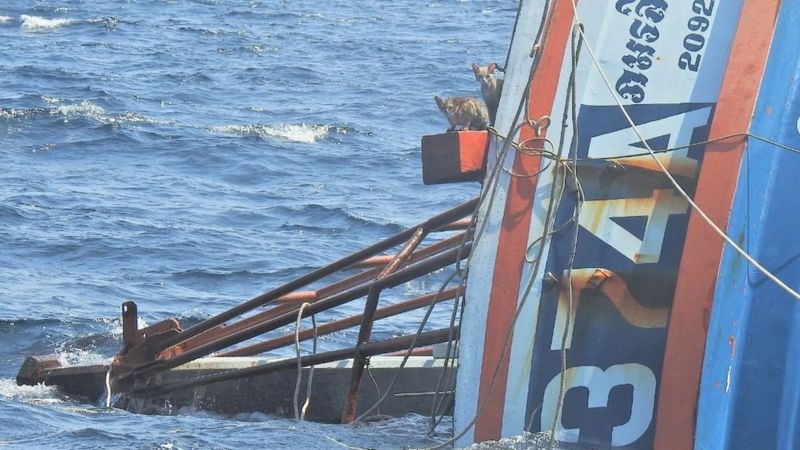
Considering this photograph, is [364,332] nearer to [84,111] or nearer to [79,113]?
[79,113]

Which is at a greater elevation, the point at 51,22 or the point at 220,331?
the point at 220,331

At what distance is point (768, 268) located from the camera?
6.62 metres

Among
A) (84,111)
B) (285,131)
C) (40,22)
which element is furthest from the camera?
(40,22)

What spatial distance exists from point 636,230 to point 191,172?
16223 mm

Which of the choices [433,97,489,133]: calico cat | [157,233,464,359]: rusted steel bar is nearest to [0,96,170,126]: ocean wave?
[157,233,464,359]: rusted steel bar

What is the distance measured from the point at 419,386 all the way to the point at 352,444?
4.15 feet

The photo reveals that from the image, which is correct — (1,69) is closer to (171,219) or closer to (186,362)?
(171,219)

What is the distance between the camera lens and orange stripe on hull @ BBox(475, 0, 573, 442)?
23.3ft

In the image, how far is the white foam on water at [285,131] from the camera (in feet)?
84.7

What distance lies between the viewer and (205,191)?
2120cm

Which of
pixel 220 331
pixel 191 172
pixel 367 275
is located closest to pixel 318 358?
pixel 367 275

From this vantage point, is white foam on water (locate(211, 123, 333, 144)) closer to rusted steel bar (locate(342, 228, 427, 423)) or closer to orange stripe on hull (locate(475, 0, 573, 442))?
rusted steel bar (locate(342, 228, 427, 423))

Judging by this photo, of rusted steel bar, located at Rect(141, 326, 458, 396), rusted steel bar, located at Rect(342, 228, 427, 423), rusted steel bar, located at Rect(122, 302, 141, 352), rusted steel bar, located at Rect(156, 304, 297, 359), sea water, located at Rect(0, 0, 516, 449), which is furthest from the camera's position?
sea water, located at Rect(0, 0, 516, 449)

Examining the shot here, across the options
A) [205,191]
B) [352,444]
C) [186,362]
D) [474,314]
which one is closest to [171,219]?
[205,191]
